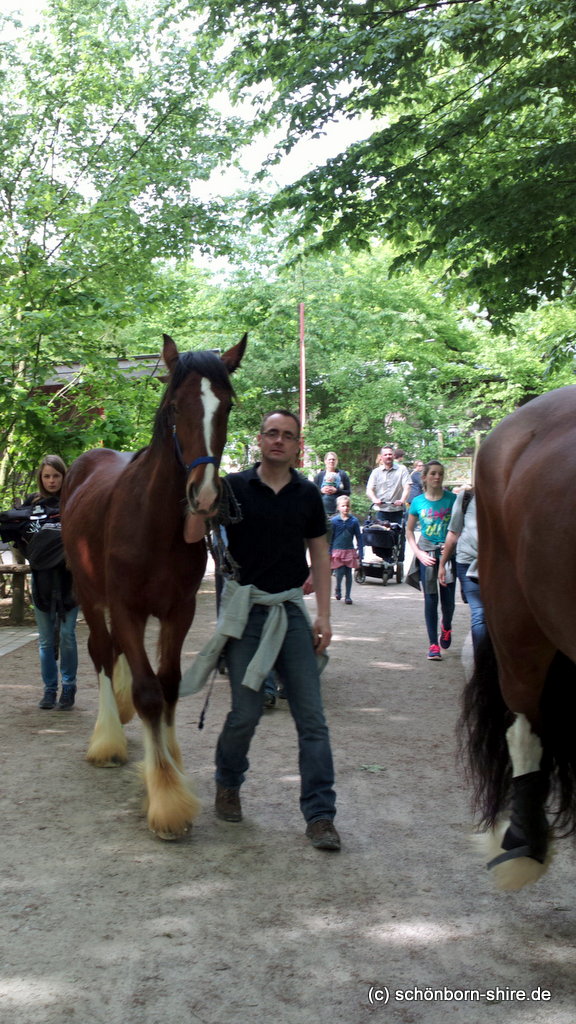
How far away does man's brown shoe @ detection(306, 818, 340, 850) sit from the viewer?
4.09 metres

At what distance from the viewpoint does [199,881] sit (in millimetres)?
3746

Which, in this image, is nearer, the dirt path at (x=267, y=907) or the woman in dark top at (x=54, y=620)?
the dirt path at (x=267, y=907)

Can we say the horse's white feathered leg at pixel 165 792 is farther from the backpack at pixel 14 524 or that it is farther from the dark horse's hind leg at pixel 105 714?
the backpack at pixel 14 524

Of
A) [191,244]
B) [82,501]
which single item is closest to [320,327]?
[191,244]

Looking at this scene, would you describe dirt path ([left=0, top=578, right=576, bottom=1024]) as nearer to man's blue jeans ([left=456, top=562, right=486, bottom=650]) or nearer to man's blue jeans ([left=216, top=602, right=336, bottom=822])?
man's blue jeans ([left=216, top=602, right=336, bottom=822])

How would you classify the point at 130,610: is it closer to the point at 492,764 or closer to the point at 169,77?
the point at 492,764

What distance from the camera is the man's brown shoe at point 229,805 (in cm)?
449

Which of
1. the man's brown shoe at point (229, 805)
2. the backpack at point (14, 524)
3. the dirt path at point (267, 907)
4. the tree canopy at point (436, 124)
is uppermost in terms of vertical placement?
the tree canopy at point (436, 124)

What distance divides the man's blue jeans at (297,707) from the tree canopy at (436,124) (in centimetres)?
577

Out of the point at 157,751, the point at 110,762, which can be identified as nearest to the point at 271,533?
the point at 157,751

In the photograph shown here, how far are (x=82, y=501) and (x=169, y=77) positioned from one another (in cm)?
1134

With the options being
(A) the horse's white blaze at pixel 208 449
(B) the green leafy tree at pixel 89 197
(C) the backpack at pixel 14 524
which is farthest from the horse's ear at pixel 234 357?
(B) the green leafy tree at pixel 89 197

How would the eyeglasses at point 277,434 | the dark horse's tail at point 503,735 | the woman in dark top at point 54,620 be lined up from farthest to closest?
the woman in dark top at point 54,620 < the eyeglasses at point 277,434 < the dark horse's tail at point 503,735

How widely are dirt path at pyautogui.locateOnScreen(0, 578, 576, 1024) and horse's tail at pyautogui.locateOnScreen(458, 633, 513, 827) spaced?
344mm
